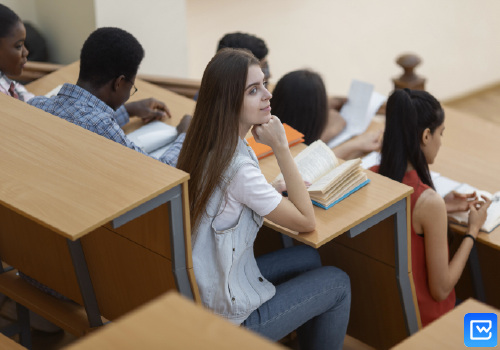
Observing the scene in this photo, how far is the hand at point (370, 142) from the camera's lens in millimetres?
2480

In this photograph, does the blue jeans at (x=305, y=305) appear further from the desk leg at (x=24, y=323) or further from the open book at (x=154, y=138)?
the desk leg at (x=24, y=323)

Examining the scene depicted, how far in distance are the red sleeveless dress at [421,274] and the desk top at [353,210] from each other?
0.17 meters

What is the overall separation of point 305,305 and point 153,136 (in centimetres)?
94

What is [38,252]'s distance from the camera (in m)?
1.82

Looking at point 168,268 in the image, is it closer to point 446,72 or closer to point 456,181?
point 456,181

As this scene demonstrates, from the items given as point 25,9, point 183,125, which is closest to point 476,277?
point 183,125

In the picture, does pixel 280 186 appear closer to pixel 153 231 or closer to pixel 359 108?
pixel 153 231

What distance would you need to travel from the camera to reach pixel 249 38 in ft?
8.10

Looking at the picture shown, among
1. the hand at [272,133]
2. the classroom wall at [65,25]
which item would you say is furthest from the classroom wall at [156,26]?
the hand at [272,133]

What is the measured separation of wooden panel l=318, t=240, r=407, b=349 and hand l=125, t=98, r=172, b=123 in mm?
854

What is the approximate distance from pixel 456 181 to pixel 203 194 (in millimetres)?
1286

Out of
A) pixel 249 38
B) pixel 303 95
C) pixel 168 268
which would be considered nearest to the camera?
pixel 168 268

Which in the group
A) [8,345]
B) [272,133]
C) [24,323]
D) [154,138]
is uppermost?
[272,133]

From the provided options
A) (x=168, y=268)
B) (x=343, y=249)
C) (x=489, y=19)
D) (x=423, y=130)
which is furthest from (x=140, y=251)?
(x=489, y=19)
